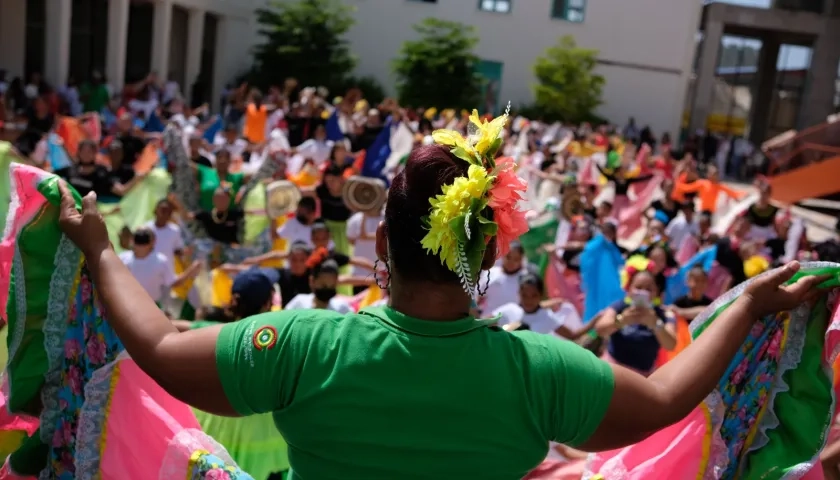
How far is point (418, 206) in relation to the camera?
1.69 metres

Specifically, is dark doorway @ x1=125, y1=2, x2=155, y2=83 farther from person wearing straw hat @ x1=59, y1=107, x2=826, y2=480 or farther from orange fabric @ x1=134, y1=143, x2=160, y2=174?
person wearing straw hat @ x1=59, y1=107, x2=826, y2=480

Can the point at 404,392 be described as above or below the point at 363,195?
above

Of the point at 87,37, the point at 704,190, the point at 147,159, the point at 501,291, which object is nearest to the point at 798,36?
the point at 704,190

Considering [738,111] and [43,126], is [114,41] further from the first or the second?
[738,111]

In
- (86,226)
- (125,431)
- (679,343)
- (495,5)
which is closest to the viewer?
(86,226)

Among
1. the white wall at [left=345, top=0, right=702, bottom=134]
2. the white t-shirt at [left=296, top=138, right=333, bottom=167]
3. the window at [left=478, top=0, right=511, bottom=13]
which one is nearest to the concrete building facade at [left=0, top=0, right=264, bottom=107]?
the white wall at [left=345, top=0, right=702, bottom=134]

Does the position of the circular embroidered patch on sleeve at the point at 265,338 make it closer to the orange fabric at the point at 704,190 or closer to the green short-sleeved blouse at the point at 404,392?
→ the green short-sleeved blouse at the point at 404,392

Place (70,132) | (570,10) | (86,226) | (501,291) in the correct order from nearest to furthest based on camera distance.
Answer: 1. (86,226)
2. (501,291)
3. (70,132)
4. (570,10)

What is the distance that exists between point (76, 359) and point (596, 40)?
32.6m

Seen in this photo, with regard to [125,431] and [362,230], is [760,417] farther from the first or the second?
[362,230]

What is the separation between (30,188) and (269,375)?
103 cm

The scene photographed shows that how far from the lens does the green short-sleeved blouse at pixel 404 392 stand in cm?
163

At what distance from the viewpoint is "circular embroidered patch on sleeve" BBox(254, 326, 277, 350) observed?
1630 millimetres

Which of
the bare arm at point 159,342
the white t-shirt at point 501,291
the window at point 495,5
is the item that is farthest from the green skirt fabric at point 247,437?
the window at point 495,5
